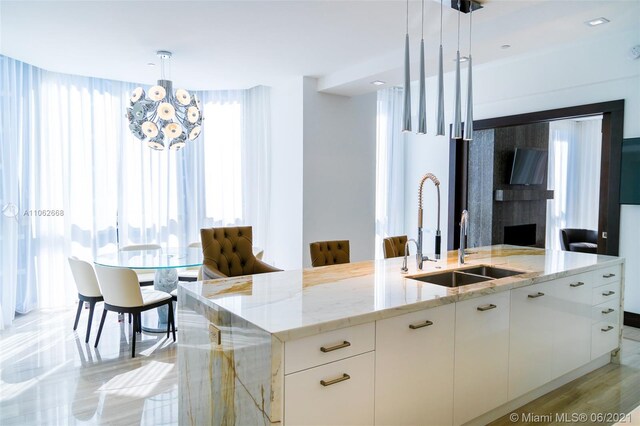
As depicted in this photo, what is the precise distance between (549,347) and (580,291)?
52cm

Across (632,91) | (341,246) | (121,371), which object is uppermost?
(632,91)

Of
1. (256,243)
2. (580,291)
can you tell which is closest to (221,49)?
(256,243)

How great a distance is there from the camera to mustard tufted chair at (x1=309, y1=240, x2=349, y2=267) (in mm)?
3535

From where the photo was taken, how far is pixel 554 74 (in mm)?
5188

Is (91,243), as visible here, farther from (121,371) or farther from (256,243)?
(121,371)

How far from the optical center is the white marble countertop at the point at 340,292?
1810 mm

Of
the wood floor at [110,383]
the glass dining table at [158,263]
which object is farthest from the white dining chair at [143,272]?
the wood floor at [110,383]

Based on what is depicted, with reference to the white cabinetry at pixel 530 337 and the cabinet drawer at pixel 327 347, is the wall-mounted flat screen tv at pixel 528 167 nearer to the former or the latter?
the white cabinetry at pixel 530 337

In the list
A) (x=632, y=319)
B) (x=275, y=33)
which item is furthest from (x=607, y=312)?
(x=275, y=33)

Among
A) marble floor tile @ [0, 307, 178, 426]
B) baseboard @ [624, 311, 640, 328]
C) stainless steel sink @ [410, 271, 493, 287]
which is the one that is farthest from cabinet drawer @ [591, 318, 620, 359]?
marble floor tile @ [0, 307, 178, 426]

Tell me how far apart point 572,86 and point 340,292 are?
14.2 ft

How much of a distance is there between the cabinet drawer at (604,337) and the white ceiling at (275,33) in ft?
7.69

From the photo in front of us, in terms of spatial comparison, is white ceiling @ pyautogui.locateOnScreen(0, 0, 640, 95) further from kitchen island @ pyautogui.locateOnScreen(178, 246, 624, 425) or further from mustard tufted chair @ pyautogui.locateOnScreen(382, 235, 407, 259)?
kitchen island @ pyautogui.locateOnScreen(178, 246, 624, 425)

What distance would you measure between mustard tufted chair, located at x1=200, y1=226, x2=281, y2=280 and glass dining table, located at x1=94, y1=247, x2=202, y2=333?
69cm
